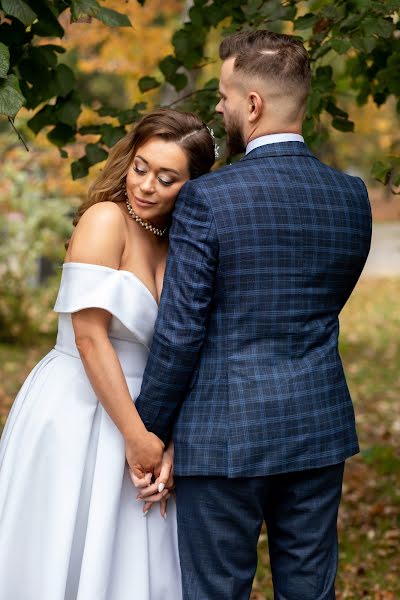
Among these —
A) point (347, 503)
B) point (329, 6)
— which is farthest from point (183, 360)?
point (347, 503)

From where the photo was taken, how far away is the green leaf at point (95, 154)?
14.4 feet

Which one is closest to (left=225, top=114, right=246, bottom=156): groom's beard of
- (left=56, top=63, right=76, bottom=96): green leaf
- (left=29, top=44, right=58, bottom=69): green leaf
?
(left=29, top=44, right=58, bottom=69): green leaf

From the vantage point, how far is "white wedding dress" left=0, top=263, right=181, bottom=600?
2736 mm

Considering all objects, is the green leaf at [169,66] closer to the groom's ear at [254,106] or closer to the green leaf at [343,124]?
the green leaf at [343,124]

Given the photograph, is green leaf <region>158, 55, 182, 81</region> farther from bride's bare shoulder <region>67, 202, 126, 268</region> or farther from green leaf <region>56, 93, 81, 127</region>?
bride's bare shoulder <region>67, 202, 126, 268</region>

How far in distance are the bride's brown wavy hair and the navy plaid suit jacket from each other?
0.21m

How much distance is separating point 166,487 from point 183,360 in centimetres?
45

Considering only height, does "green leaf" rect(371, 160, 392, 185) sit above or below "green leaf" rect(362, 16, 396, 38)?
below

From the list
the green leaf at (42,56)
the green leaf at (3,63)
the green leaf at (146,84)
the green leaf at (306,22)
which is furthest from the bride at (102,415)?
the green leaf at (146,84)

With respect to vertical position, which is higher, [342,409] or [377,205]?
[342,409]

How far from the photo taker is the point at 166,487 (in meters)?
2.77

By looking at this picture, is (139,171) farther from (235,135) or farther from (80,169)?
(80,169)

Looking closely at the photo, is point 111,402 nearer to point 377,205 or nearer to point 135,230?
point 135,230

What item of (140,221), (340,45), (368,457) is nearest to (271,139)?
(140,221)
